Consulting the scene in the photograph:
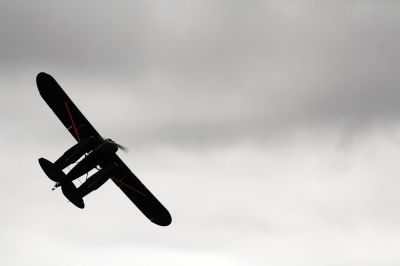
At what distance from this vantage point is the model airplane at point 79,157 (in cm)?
7006

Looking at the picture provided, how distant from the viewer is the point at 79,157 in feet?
230

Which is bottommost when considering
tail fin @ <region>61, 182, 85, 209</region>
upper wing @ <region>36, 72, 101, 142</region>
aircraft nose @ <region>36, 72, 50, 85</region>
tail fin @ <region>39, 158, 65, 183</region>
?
tail fin @ <region>61, 182, 85, 209</region>

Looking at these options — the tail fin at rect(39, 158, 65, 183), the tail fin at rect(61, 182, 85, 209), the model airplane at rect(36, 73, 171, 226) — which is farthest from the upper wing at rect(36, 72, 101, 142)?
the tail fin at rect(61, 182, 85, 209)

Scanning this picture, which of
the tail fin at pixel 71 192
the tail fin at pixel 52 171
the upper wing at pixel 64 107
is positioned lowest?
the tail fin at pixel 71 192

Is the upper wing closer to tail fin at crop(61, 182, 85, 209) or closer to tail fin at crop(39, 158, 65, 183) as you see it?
tail fin at crop(39, 158, 65, 183)

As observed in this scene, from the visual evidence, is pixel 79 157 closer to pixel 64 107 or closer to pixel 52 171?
pixel 52 171

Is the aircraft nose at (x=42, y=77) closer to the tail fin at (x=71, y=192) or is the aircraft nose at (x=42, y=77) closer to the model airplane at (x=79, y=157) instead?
the model airplane at (x=79, y=157)

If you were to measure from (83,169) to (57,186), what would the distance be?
3.15m

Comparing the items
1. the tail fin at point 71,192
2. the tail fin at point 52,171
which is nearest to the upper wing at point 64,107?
the tail fin at point 52,171

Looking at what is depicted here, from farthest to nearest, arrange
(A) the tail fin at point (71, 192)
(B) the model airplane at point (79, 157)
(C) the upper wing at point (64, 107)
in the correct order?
(C) the upper wing at point (64, 107) → (A) the tail fin at point (71, 192) → (B) the model airplane at point (79, 157)

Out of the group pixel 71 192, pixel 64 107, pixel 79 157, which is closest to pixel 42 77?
pixel 64 107

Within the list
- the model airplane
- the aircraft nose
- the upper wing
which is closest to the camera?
the model airplane

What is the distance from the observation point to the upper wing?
7419 centimetres

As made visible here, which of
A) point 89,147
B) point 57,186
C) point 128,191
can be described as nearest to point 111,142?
point 89,147
